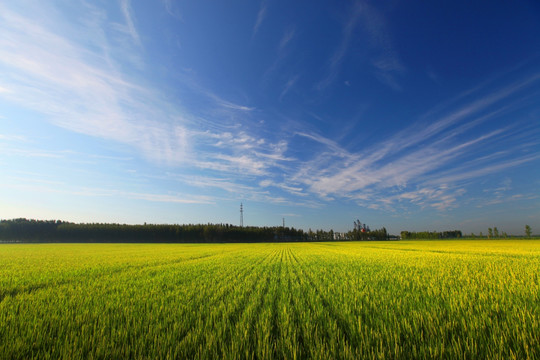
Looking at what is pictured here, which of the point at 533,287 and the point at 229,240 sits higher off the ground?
the point at 533,287

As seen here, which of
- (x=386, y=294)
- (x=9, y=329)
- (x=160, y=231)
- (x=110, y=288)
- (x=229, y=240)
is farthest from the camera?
(x=229, y=240)

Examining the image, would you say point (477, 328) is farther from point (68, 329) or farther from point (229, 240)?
point (229, 240)

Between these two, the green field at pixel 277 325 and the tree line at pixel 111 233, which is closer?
the green field at pixel 277 325

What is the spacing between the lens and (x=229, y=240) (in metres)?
124

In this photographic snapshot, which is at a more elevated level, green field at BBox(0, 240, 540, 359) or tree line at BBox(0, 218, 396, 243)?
green field at BBox(0, 240, 540, 359)

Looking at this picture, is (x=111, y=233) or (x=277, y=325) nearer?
(x=277, y=325)

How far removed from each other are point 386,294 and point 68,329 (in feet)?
21.8

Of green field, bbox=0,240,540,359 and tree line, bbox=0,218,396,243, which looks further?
tree line, bbox=0,218,396,243

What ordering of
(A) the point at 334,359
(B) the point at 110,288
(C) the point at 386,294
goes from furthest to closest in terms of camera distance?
(B) the point at 110,288 → (C) the point at 386,294 → (A) the point at 334,359

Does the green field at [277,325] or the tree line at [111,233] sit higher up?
the green field at [277,325]

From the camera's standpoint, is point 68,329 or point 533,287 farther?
point 533,287

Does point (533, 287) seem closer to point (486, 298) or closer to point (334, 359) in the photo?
point (486, 298)

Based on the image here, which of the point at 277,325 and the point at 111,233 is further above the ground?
the point at 277,325

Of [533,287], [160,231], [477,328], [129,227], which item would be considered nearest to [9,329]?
[477,328]
